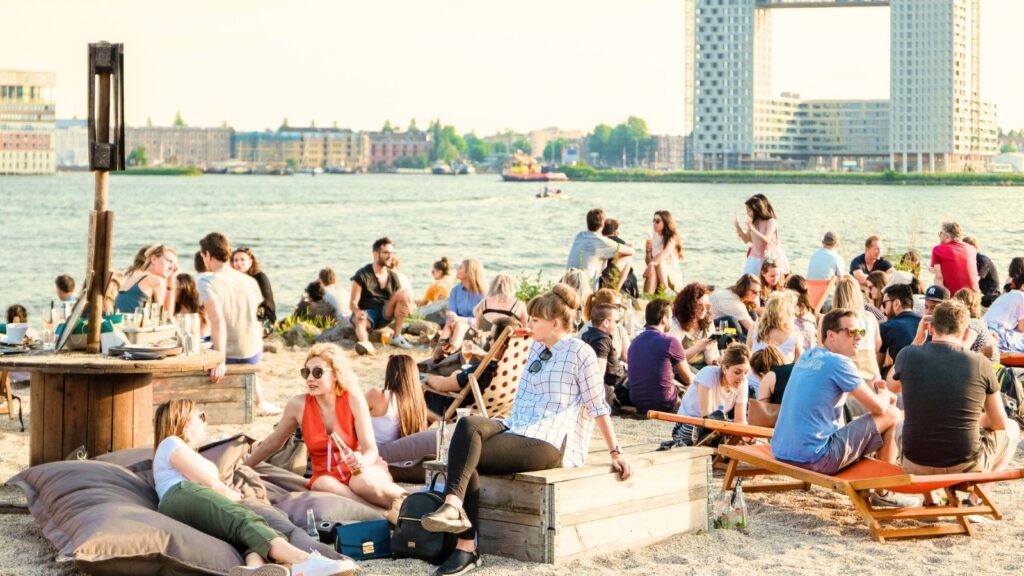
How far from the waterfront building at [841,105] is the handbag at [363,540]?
15702cm

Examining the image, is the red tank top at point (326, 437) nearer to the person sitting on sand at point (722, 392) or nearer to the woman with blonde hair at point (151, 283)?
the person sitting on sand at point (722, 392)

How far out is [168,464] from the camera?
19.3ft

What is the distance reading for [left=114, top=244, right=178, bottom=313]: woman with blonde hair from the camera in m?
9.52

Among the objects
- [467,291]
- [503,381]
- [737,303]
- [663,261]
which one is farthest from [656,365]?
[663,261]

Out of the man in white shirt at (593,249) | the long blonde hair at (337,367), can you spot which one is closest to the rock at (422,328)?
the man in white shirt at (593,249)

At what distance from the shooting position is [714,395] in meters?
7.59

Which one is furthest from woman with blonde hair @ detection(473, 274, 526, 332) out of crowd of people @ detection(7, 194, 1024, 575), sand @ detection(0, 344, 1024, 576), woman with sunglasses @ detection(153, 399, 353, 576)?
woman with sunglasses @ detection(153, 399, 353, 576)

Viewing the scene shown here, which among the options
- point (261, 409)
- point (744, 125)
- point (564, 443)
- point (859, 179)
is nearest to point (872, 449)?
point (564, 443)

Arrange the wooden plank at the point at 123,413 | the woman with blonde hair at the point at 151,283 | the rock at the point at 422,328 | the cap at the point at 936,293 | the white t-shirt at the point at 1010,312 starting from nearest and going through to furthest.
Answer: the wooden plank at the point at 123,413 < the cap at the point at 936,293 < the woman with blonde hair at the point at 151,283 < the white t-shirt at the point at 1010,312 < the rock at the point at 422,328

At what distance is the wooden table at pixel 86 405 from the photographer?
6793mm

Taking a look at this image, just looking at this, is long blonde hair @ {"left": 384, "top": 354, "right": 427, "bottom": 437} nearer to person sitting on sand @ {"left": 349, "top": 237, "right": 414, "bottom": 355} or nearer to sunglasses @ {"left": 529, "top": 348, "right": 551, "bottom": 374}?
sunglasses @ {"left": 529, "top": 348, "right": 551, "bottom": 374}

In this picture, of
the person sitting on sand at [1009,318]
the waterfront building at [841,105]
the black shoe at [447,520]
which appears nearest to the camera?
the black shoe at [447,520]

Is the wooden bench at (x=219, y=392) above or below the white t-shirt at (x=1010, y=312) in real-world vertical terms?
below

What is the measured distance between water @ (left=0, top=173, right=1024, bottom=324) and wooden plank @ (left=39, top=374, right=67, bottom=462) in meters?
16.2
